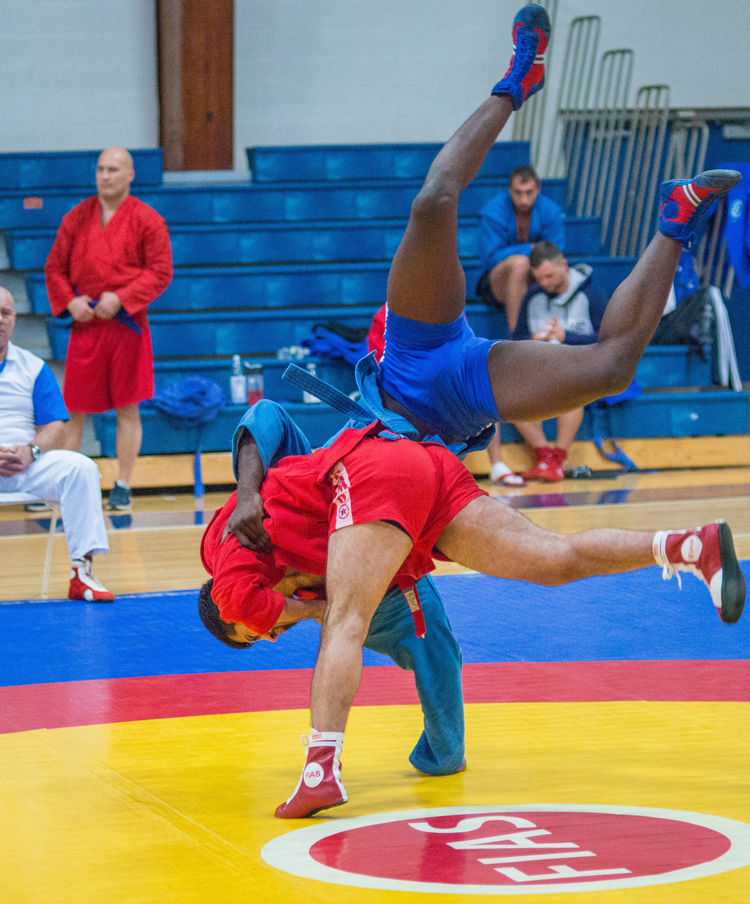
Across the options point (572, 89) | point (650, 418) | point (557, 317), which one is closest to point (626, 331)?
point (557, 317)

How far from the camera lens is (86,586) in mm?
4023

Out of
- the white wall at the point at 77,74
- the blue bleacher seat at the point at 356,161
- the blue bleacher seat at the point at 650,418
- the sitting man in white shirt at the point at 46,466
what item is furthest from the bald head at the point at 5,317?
the white wall at the point at 77,74

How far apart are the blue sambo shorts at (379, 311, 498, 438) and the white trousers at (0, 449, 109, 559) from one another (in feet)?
5.73

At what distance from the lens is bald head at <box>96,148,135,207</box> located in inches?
227

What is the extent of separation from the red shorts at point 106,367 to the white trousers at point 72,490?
172 cm

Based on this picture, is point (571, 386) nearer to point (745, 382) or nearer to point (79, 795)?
point (79, 795)

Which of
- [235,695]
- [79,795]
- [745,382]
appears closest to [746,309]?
[745,382]

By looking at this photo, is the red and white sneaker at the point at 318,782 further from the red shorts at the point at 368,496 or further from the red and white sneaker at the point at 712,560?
the red and white sneaker at the point at 712,560

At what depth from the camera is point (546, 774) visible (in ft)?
7.68

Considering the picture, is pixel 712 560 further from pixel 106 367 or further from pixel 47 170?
pixel 47 170

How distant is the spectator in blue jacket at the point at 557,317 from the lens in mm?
6445

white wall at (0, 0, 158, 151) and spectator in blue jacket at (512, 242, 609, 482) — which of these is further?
white wall at (0, 0, 158, 151)

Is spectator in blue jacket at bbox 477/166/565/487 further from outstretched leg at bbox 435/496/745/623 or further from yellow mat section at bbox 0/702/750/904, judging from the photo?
outstretched leg at bbox 435/496/745/623

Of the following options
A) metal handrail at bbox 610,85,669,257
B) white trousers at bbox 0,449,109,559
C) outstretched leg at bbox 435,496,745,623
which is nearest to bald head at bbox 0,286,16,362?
white trousers at bbox 0,449,109,559
